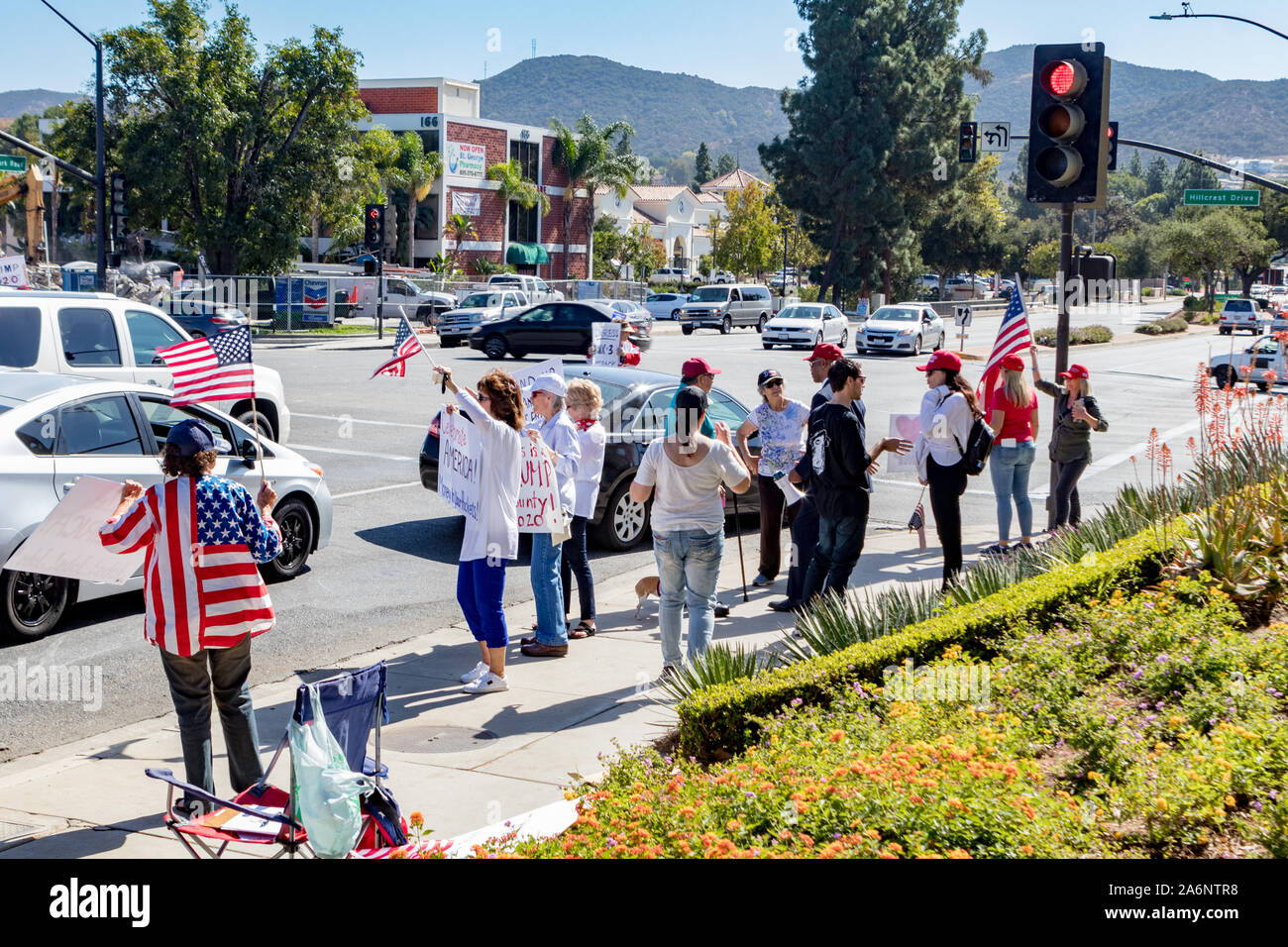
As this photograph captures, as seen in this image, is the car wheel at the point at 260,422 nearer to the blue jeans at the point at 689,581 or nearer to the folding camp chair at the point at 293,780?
the blue jeans at the point at 689,581

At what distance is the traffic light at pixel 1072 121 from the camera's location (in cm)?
942

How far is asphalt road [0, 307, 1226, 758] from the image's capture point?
7.89 metres

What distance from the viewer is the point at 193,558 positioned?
5582 millimetres

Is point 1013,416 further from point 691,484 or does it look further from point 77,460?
point 77,460

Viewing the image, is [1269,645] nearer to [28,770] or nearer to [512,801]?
[512,801]

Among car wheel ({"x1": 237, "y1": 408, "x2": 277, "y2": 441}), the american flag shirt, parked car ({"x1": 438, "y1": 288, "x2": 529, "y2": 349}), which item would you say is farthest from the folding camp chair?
parked car ({"x1": 438, "y1": 288, "x2": 529, "y2": 349})

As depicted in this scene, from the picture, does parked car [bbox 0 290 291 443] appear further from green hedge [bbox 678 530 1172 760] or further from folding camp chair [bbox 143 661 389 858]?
folding camp chair [bbox 143 661 389 858]

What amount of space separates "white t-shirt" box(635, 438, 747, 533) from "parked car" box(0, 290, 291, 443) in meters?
6.27

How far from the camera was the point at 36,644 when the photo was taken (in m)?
8.16

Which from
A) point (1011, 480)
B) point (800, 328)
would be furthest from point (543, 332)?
point (1011, 480)

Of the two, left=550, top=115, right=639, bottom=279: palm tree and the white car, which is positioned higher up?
left=550, top=115, right=639, bottom=279: palm tree

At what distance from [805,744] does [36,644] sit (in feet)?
17.2

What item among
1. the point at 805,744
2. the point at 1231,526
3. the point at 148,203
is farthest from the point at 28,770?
the point at 148,203

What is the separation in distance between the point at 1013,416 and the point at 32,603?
775 centimetres
